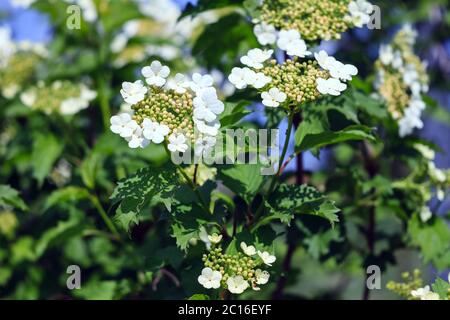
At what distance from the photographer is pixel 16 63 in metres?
3.26

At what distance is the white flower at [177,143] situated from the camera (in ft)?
5.18

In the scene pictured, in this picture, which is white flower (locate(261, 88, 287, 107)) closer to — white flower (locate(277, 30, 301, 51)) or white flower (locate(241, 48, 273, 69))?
white flower (locate(241, 48, 273, 69))

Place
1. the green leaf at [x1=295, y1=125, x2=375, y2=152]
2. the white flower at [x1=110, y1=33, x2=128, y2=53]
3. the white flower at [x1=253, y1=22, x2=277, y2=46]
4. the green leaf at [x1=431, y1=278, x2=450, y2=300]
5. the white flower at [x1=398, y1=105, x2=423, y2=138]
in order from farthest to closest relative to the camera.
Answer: the white flower at [x1=110, y1=33, x2=128, y2=53] → the white flower at [x1=398, y1=105, x2=423, y2=138] → the white flower at [x1=253, y1=22, x2=277, y2=46] → the green leaf at [x1=295, y1=125, x2=375, y2=152] → the green leaf at [x1=431, y1=278, x2=450, y2=300]

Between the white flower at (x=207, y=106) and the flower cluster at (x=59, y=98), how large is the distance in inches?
52.0

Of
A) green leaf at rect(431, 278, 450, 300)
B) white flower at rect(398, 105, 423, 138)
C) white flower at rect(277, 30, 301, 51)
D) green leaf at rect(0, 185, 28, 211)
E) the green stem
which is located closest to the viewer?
green leaf at rect(431, 278, 450, 300)

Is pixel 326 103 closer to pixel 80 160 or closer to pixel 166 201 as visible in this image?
pixel 166 201

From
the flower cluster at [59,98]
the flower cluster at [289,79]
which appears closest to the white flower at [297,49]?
the flower cluster at [289,79]

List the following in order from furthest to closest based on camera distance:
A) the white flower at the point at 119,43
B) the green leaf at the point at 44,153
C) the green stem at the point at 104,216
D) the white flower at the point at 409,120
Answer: the white flower at the point at 119,43, the green leaf at the point at 44,153, the green stem at the point at 104,216, the white flower at the point at 409,120

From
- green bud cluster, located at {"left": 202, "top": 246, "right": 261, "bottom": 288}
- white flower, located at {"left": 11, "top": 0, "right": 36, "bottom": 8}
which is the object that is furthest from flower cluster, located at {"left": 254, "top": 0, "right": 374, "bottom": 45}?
white flower, located at {"left": 11, "top": 0, "right": 36, "bottom": 8}

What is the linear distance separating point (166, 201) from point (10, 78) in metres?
1.90

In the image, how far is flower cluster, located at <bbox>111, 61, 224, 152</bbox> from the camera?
1581 mm

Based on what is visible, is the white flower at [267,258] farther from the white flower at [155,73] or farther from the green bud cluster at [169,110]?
the white flower at [155,73]

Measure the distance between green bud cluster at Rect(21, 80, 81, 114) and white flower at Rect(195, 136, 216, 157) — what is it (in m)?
1.33
